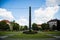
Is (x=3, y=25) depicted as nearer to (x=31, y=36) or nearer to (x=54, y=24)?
(x=31, y=36)

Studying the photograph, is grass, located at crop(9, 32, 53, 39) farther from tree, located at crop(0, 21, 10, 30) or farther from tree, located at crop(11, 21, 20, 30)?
tree, located at crop(0, 21, 10, 30)

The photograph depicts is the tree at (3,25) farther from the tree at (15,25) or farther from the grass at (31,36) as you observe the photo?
the grass at (31,36)

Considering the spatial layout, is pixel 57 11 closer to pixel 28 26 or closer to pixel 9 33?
pixel 28 26

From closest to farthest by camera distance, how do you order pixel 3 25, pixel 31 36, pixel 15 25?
pixel 31 36 < pixel 15 25 < pixel 3 25

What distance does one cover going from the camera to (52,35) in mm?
8773

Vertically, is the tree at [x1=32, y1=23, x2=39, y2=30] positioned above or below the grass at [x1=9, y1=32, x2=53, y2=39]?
above

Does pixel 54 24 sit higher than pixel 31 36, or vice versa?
pixel 54 24

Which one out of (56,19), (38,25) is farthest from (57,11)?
(38,25)

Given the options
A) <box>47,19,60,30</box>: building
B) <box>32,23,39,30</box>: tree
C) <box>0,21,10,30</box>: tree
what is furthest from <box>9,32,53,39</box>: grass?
<box>0,21,10,30</box>: tree

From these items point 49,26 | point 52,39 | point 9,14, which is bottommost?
point 52,39

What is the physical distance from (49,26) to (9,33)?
6.49 ft

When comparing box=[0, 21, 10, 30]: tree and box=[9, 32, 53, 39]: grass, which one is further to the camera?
box=[0, 21, 10, 30]: tree

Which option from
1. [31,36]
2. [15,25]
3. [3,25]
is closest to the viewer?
[31,36]

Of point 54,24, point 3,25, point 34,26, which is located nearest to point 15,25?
point 3,25
